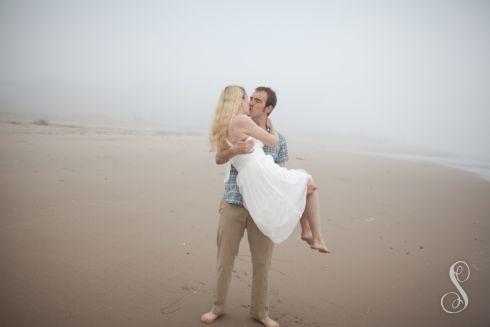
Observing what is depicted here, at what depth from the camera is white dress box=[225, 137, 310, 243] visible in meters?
3.00

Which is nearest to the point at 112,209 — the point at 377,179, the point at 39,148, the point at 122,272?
the point at 122,272

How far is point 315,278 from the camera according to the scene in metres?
4.36

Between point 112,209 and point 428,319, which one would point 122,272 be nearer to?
point 112,209

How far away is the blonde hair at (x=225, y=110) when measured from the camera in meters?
3.04

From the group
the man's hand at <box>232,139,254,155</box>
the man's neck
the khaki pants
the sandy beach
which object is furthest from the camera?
Answer: the sandy beach

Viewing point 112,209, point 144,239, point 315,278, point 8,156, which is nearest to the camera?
point 315,278

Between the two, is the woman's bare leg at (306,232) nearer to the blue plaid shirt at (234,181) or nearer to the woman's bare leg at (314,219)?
the woman's bare leg at (314,219)

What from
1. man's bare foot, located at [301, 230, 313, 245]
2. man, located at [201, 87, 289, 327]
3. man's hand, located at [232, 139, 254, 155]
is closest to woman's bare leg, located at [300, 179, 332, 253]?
man's bare foot, located at [301, 230, 313, 245]

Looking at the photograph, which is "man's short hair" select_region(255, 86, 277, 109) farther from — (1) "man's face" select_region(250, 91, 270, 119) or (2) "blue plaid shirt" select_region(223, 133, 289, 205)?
(2) "blue plaid shirt" select_region(223, 133, 289, 205)

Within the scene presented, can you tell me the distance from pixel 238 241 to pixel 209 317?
746 millimetres

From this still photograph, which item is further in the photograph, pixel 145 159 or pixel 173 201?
pixel 145 159

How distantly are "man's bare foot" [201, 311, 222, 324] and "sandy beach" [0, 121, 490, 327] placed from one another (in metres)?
0.06

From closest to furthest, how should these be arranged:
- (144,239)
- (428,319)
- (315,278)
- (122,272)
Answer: (428,319) → (122,272) → (315,278) → (144,239)

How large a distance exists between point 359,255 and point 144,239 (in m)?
3.18
